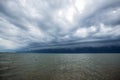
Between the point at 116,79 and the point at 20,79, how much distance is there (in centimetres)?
2739

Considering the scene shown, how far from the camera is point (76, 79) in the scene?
2131 centimetres

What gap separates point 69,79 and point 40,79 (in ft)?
27.4

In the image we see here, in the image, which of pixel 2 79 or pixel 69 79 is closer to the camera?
pixel 2 79

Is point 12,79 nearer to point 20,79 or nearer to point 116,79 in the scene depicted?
point 20,79

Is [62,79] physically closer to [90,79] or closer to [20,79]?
[90,79]

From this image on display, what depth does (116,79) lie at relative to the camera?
2069 cm

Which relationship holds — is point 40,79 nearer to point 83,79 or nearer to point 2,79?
point 2,79

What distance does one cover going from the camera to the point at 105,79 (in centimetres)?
2084

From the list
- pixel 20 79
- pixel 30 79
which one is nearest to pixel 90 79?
pixel 30 79

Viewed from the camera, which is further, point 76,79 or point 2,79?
point 76,79

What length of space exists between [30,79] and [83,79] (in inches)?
602

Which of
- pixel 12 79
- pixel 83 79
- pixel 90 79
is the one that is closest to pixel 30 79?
pixel 12 79

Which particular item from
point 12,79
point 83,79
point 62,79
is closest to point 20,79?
point 12,79

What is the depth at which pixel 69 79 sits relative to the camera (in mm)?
21203
